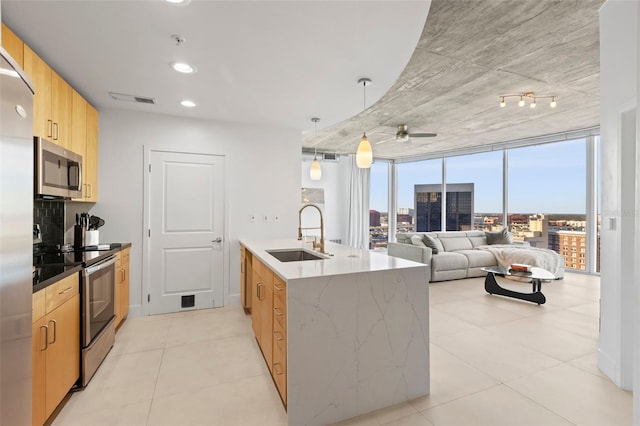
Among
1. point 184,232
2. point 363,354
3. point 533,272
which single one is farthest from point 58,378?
point 533,272

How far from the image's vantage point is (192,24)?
2012 millimetres

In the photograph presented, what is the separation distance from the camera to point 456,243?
6496mm

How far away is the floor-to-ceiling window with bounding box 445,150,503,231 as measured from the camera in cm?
732

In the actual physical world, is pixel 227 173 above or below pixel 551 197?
above

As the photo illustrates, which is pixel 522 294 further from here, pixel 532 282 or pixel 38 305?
pixel 38 305

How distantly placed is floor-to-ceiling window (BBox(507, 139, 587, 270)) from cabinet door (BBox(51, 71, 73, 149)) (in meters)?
7.92

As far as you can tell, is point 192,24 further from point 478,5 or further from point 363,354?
point 363,354

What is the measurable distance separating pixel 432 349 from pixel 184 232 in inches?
125

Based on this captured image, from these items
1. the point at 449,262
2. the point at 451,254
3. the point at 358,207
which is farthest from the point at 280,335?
the point at 358,207

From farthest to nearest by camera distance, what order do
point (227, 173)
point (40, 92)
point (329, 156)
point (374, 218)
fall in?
1. point (374, 218)
2. point (329, 156)
3. point (227, 173)
4. point (40, 92)

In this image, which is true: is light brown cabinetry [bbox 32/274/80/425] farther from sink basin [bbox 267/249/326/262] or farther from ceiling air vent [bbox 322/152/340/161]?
ceiling air vent [bbox 322/152/340/161]

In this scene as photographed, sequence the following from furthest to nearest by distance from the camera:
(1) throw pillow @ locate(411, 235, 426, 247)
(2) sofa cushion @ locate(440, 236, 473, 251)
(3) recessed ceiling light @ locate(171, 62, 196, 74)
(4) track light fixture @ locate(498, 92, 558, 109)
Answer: (2) sofa cushion @ locate(440, 236, 473, 251) → (1) throw pillow @ locate(411, 235, 426, 247) → (4) track light fixture @ locate(498, 92, 558, 109) → (3) recessed ceiling light @ locate(171, 62, 196, 74)

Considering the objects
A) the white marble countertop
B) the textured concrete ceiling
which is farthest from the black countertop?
the textured concrete ceiling

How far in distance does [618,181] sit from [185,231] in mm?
4300
